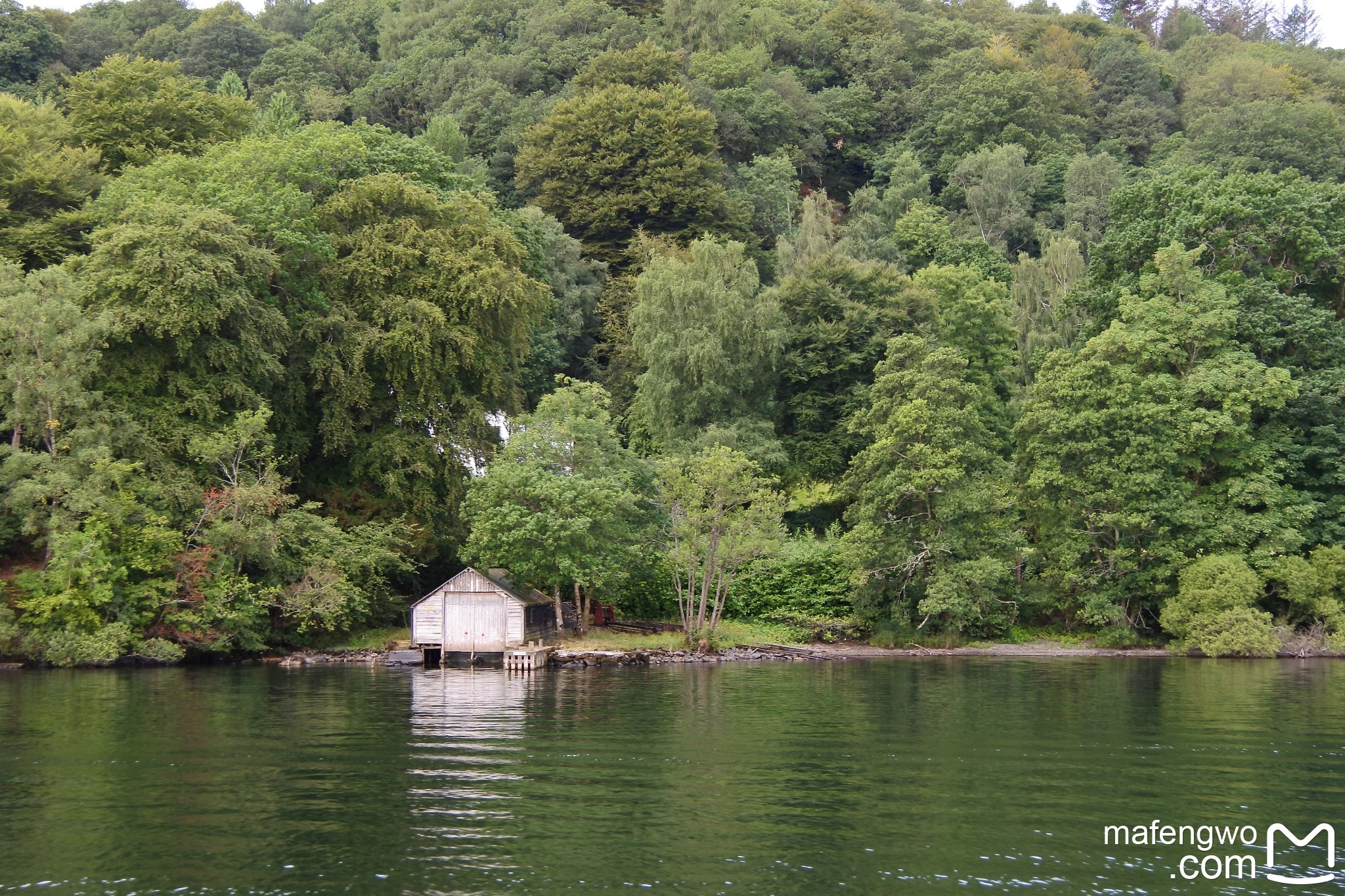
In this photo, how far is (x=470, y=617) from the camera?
47344 mm

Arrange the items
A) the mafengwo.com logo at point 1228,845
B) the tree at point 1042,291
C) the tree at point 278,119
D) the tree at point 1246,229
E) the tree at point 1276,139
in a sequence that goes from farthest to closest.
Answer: the tree at point 1276,139 → the tree at point 1042,291 → the tree at point 278,119 → the tree at point 1246,229 → the mafengwo.com logo at point 1228,845

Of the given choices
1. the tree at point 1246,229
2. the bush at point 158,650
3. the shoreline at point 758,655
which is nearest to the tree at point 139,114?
the bush at point 158,650

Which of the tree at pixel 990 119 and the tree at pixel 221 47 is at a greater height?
the tree at pixel 221 47

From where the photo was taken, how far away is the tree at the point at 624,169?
252 feet

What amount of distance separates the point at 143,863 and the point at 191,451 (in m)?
30.6

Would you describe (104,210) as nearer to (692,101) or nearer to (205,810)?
(205,810)

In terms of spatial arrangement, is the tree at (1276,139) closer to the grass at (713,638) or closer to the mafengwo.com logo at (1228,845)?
the grass at (713,638)

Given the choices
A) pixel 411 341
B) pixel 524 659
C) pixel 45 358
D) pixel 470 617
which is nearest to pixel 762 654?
pixel 524 659

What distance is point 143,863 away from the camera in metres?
18.1

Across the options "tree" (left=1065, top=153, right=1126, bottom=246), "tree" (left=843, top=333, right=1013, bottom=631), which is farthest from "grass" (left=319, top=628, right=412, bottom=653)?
"tree" (left=1065, top=153, right=1126, bottom=246)

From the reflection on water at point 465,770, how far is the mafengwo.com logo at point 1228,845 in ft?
33.2

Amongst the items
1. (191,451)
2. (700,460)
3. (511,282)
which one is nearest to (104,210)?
(191,451)

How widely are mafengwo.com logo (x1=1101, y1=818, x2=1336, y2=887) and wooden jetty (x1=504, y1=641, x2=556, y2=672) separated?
28.1 m

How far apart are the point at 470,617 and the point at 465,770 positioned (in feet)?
75.3
